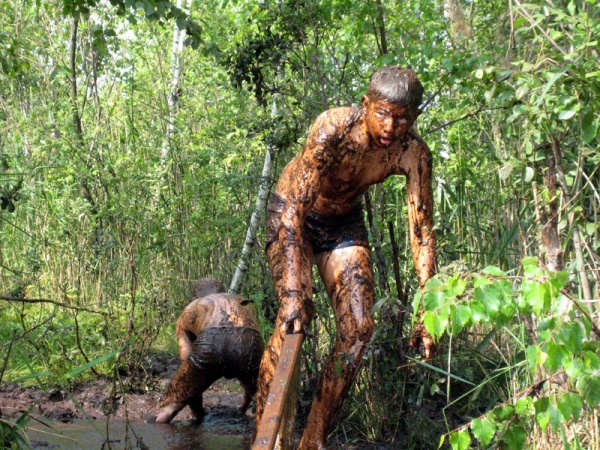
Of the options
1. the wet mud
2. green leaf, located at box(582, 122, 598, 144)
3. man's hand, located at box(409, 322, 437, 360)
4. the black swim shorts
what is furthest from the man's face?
the wet mud

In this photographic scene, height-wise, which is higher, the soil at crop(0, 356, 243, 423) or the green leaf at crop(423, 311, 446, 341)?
the green leaf at crop(423, 311, 446, 341)

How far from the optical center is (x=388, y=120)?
4.12 metres

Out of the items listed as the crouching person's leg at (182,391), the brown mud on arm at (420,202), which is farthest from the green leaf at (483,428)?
the crouching person's leg at (182,391)

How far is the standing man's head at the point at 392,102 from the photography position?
407 centimetres

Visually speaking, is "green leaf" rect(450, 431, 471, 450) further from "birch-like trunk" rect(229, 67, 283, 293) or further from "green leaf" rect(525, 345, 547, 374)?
"birch-like trunk" rect(229, 67, 283, 293)

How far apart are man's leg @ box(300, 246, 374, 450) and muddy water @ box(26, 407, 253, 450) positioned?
0.98m

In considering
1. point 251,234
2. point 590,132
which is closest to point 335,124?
point 590,132

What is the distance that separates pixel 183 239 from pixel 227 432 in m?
2.81

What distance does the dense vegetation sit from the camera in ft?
12.5

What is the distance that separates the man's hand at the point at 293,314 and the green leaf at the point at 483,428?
992 mm

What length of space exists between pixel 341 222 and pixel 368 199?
804mm

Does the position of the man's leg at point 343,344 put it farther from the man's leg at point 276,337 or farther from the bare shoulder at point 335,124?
the bare shoulder at point 335,124

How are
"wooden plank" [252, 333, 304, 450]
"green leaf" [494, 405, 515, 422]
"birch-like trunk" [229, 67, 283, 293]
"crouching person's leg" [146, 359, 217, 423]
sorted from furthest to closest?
"birch-like trunk" [229, 67, 283, 293] → "crouching person's leg" [146, 359, 217, 423] → "green leaf" [494, 405, 515, 422] → "wooden plank" [252, 333, 304, 450]

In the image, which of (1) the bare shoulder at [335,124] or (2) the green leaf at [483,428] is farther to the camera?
(1) the bare shoulder at [335,124]
